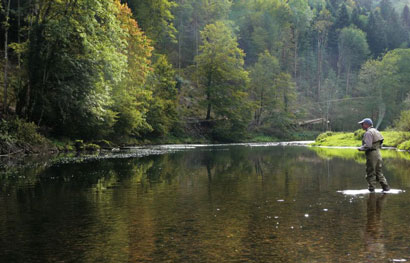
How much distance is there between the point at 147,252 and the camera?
6664 mm

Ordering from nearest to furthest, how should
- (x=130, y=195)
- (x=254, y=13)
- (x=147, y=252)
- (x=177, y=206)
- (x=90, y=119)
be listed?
1. (x=147, y=252)
2. (x=177, y=206)
3. (x=130, y=195)
4. (x=90, y=119)
5. (x=254, y=13)

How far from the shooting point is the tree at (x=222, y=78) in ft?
235

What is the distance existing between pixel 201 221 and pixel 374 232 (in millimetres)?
2997

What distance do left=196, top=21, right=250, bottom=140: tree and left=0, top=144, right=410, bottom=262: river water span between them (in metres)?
55.5

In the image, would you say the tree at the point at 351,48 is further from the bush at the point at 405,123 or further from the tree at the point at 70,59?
the tree at the point at 70,59

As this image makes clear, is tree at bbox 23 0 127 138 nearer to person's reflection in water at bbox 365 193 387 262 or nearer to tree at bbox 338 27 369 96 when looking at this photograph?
person's reflection in water at bbox 365 193 387 262

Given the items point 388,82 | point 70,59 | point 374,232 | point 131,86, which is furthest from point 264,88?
point 374,232

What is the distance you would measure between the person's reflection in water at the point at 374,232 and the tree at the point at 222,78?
59907 mm

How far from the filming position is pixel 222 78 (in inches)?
2908

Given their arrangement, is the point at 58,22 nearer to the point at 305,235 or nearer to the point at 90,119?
the point at 90,119

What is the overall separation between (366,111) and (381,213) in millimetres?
96903

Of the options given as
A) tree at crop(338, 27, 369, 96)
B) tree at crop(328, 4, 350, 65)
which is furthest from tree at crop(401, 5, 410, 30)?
tree at crop(338, 27, 369, 96)

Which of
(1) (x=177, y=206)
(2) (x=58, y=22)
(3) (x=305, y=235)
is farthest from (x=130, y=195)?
(2) (x=58, y=22)

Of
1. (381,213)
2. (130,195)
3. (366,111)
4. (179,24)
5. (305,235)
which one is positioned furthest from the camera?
(366,111)
